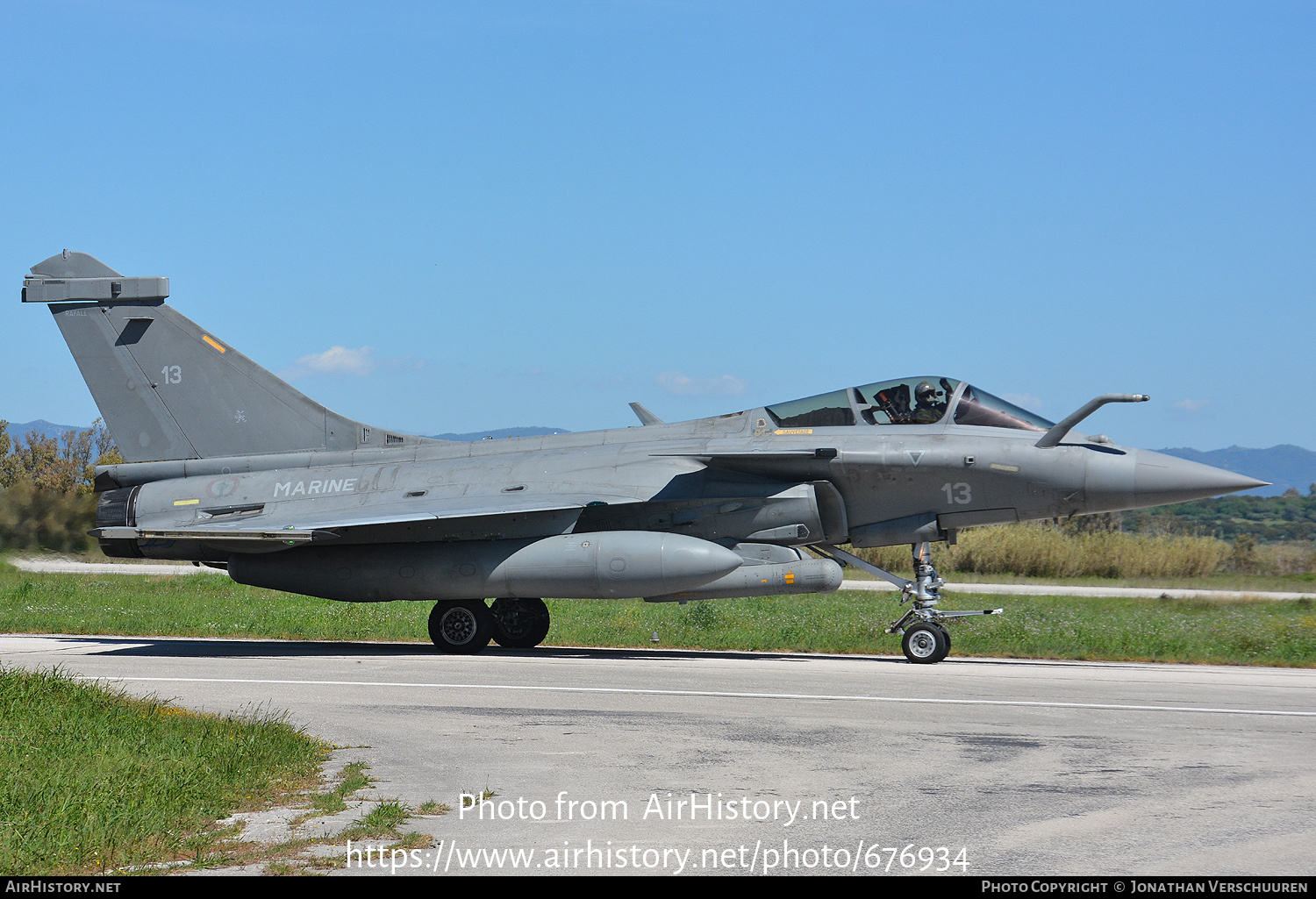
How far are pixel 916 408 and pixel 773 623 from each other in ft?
23.4

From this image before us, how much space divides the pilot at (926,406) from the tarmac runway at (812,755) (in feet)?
10.4

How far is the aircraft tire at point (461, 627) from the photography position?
16625 mm

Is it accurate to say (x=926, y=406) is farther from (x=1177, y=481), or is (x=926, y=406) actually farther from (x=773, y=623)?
(x=773, y=623)

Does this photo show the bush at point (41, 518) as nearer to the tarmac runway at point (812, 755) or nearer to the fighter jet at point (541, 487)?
the fighter jet at point (541, 487)

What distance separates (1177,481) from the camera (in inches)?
564

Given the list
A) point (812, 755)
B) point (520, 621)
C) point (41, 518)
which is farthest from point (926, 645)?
point (41, 518)

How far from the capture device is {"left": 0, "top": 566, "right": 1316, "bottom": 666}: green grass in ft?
56.7

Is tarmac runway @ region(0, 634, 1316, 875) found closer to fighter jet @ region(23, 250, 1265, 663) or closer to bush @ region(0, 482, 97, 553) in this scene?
fighter jet @ region(23, 250, 1265, 663)

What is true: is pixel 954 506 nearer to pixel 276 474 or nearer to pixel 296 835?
pixel 276 474

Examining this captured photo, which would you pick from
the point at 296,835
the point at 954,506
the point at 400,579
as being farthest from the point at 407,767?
the point at 954,506

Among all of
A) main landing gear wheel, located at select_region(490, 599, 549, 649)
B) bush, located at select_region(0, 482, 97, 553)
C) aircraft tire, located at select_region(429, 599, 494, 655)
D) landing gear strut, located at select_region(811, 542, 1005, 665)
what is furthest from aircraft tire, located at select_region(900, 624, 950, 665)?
bush, located at select_region(0, 482, 97, 553)

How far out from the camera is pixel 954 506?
1534 centimetres

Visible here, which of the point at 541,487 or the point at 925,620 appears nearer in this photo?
the point at 925,620

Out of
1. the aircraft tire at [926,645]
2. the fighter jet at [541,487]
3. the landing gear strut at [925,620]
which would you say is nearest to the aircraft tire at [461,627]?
the fighter jet at [541,487]
